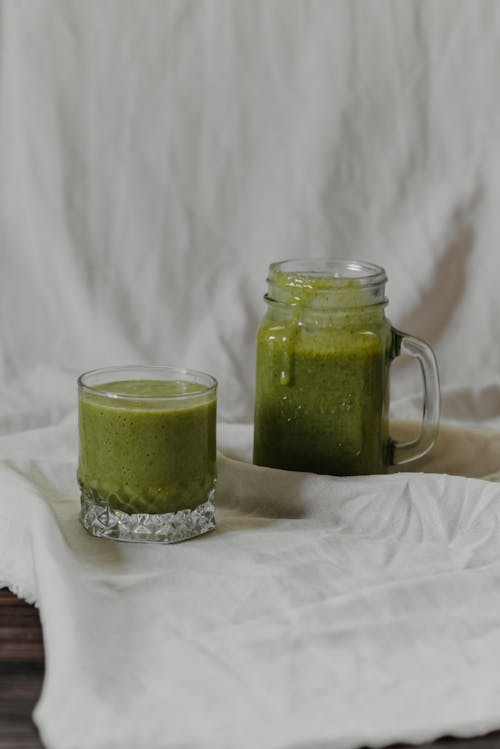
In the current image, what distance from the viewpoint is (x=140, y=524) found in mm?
1149

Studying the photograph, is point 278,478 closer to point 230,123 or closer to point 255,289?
point 255,289

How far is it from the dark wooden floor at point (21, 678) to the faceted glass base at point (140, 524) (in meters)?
0.13

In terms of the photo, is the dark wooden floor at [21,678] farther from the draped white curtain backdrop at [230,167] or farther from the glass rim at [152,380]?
the draped white curtain backdrop at [230,167]

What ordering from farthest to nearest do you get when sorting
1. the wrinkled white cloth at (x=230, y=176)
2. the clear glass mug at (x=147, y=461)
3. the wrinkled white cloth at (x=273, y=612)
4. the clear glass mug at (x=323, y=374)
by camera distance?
the wrinkled white cloth at (x=230, y=176), the clear glass mug at (x=323, y=374), the clear glass mug at (x=147, y=461), the wrinkled white cloth at (x=273, y=612)

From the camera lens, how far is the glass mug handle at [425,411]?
1.31m

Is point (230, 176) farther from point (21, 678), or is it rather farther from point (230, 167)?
point (21, 678)

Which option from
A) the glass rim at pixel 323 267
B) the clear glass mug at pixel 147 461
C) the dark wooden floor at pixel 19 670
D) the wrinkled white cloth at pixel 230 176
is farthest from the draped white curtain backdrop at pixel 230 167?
the dark wooden floor at pixel 19 670

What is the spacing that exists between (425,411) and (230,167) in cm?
72

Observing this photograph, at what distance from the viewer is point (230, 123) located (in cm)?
189

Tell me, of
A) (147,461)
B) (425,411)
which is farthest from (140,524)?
(425,411)

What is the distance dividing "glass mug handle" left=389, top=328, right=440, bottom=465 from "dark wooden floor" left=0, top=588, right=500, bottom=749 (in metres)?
0.49

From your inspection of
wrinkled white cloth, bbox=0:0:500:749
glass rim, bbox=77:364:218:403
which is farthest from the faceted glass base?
wrinkled white cloth, bbox=0:0:500:749

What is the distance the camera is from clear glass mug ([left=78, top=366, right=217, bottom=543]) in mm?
1130

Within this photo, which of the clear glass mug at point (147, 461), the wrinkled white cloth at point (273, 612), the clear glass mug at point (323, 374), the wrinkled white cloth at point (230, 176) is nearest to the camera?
the wrinkled white cloth at point (273, 612)
